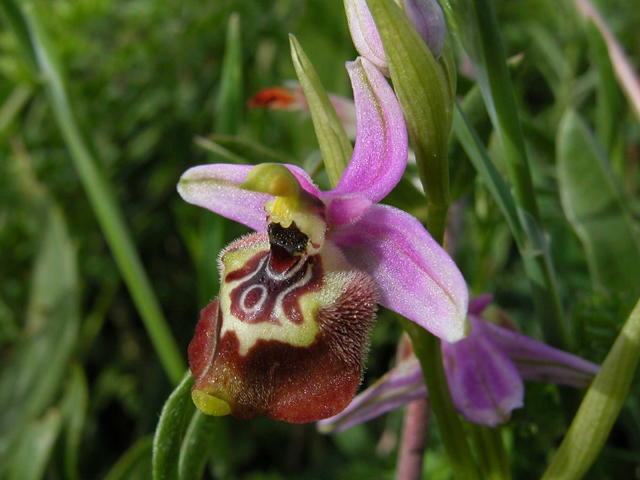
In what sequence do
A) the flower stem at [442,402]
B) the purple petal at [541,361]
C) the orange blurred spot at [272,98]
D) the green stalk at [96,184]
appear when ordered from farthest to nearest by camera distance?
the green stalk at [96,184] → the orange blurred spot at [272,98] → the purple petal at [541,361] → the flower stem at [442,402]

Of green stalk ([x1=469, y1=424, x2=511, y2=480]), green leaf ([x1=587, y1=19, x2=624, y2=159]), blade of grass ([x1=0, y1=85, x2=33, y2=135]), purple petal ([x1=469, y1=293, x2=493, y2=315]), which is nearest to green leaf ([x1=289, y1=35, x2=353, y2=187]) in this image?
purple petal ([x1=469, y1=293, x2=493, y2=315])

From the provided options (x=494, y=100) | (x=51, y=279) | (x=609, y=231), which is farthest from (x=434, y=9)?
(x=51, y=279)

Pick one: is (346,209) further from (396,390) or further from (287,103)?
(287,103)

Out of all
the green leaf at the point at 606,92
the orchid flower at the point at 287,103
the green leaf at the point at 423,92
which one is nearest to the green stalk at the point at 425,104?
the green leaf at the point at 423,92

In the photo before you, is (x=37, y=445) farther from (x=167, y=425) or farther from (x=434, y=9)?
(x=434, y=9)

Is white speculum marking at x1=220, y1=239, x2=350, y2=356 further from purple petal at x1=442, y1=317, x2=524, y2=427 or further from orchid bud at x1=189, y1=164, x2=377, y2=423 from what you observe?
purple petal at x1=442, y1=317, x2=524, y2=427

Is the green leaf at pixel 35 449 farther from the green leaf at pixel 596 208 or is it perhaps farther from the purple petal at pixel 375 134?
the green leaf at pixel 596 208
